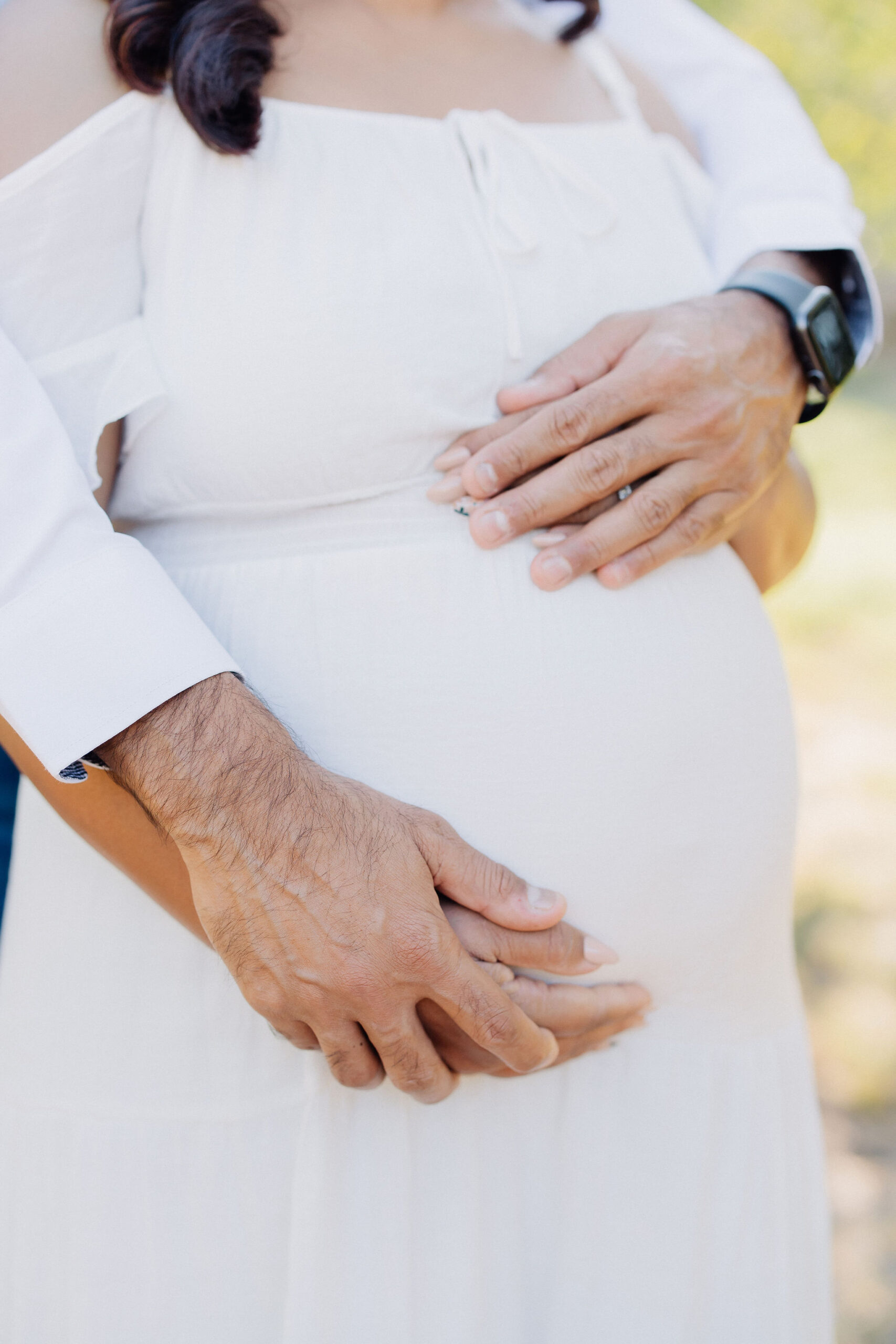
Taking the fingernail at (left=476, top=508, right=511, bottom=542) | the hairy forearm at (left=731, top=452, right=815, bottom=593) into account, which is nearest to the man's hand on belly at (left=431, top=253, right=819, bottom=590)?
the fingernail at (left=476, top=508, right=511, bottom=542)

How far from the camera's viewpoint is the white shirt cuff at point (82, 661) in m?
0.85

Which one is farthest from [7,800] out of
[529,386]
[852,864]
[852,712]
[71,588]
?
[852,712]

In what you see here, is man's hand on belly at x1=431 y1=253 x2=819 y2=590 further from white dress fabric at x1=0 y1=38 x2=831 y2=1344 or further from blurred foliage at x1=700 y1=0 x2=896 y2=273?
blurred foliage at x1=700 y1=0 x2=896 y2=273

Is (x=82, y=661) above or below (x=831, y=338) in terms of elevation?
above

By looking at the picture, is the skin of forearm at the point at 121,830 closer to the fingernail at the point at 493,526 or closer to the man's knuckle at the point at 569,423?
the fingernail at the point at 493,526

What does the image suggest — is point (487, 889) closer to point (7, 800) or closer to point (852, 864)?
point (7, 800)

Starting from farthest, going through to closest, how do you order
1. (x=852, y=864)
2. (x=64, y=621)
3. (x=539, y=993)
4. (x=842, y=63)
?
1. (x=842, y=63)
2. (x=852, y=864)
3. (x=539, y=993)
4. (x=64, y=621)

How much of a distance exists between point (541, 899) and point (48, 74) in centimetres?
86

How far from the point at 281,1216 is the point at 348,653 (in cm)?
52

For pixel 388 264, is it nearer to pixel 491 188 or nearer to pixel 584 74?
pixel 491 188

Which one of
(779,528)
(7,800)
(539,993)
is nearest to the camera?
(539,993)

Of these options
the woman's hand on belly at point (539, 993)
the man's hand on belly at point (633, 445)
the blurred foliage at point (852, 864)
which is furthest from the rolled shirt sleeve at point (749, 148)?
the blurred foliage at point (852, 864)

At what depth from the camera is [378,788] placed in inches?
38.6

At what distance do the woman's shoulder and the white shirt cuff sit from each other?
Answer: 0.37 meters
